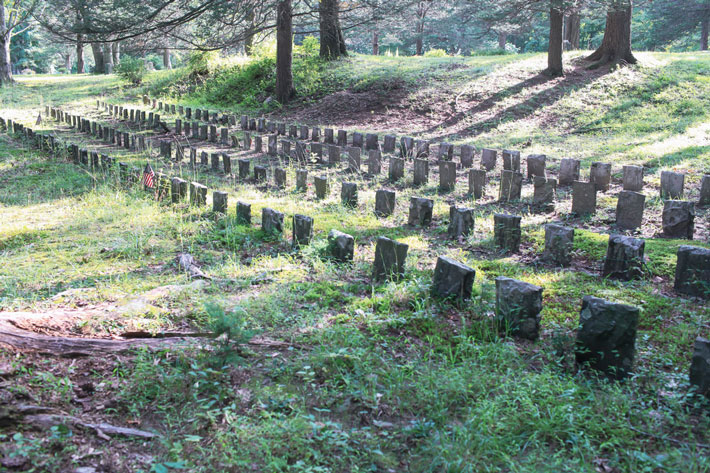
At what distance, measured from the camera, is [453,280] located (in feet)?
11.7

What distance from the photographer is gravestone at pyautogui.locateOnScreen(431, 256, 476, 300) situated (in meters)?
3.53

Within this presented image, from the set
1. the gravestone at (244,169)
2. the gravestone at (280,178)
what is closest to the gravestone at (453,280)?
the gravestone at (280,178)

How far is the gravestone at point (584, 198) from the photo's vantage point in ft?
19.1

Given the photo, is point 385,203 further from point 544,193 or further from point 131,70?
point 131,70

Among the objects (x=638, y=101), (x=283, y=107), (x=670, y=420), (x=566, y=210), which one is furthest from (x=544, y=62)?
(x=670, y=420)

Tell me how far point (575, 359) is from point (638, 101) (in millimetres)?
12290

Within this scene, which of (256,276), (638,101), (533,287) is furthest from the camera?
(638,101)

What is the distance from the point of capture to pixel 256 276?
13.9 feet

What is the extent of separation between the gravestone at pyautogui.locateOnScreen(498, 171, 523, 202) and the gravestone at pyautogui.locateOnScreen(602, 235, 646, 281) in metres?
2.60

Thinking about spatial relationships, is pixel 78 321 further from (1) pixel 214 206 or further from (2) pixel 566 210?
A: (2) pixel 566 210

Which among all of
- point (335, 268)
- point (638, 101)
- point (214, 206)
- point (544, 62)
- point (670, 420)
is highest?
point (544, 62)

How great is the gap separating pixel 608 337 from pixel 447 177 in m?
4.64

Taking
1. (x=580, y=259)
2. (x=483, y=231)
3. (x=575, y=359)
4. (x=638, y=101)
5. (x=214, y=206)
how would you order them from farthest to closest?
1. (x=638, y=101)
2. (x=214, y=206)
3. (x=483, y=231)
4. (x=580, y=259)
5. (x=575, y=359)

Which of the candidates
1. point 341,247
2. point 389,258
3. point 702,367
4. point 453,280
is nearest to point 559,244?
point 453,280
